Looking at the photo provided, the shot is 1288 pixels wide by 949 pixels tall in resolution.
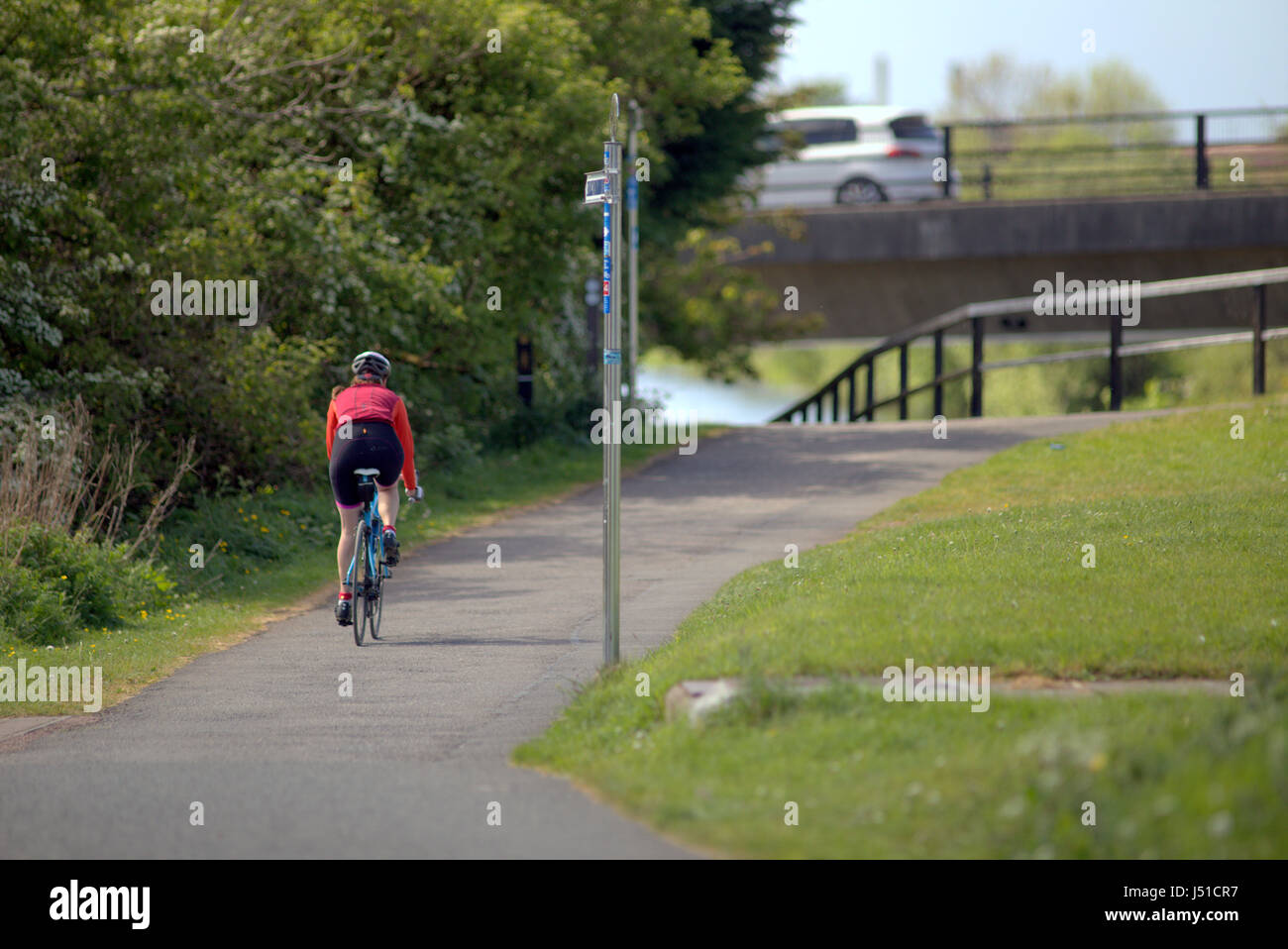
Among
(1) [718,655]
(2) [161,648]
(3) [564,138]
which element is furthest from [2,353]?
(1) [718,655]

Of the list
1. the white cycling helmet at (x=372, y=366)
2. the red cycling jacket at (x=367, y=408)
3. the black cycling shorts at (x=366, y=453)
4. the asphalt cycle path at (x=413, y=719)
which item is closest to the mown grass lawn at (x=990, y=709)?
the asphalt cycle path at (x=413, y=719)

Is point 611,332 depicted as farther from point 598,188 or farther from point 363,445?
point 363,445

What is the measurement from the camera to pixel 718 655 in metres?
7.13

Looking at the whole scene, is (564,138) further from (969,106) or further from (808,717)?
(969,106)

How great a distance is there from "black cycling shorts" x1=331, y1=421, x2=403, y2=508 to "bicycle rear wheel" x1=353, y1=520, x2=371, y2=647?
0.32m

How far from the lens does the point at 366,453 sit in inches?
388

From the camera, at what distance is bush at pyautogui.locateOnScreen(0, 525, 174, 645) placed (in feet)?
33.7

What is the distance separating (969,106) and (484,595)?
2011 inches

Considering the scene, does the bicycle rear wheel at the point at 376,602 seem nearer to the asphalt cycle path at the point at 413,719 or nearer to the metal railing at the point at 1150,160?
the asphalt cycle path at the point at 413,719

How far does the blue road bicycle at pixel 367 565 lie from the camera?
9.90 m

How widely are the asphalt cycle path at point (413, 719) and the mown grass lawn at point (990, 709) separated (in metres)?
0.42

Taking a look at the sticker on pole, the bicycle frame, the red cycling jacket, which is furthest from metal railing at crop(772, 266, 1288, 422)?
the sticker on pole

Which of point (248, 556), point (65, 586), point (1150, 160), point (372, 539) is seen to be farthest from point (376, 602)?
point (1150, 160)
